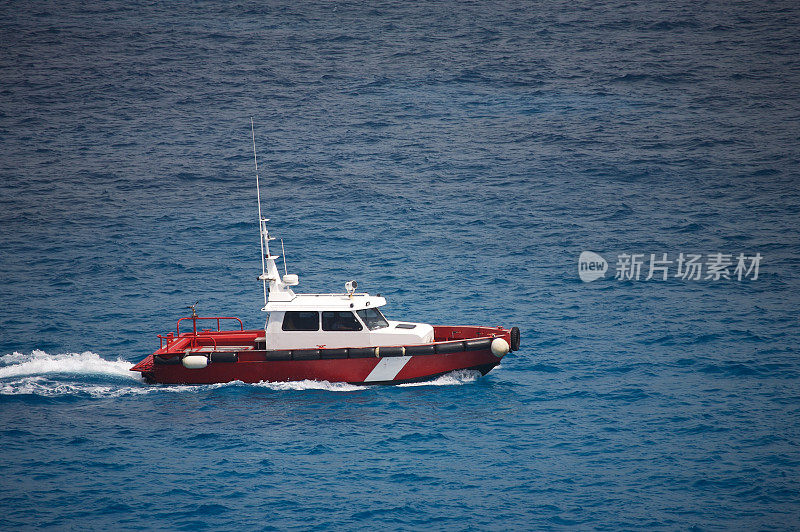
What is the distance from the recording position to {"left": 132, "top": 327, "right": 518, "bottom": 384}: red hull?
79.8 ft

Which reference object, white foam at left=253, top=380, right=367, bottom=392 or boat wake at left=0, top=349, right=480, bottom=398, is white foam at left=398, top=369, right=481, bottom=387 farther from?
white foam at left=253, top=380, right=367, bottom=392

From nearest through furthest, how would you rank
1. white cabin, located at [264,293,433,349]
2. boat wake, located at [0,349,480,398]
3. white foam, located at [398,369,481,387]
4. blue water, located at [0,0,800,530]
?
1. blue water, located at [0,0,800,530]
2. boat wake, located at [0,349,480,398]
3. white cabin, located at [264,293,433,349]
4. white foam, located at [398,369,481,387]

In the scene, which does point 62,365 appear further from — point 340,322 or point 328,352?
point 340,322

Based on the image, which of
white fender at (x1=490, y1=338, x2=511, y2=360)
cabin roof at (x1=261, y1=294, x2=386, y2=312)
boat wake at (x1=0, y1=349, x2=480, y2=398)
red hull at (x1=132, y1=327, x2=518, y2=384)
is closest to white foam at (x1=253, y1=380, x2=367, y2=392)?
boat wake at (x1=0, y1=349, x2=480, y2=398)

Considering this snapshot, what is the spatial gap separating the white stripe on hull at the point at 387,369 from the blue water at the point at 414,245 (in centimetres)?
48

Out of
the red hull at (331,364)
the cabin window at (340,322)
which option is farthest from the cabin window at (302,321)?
the red hull at (331,364)

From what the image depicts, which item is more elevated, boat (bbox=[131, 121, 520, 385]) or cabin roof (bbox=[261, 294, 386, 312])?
cabin roof (bbox=[261, 294, 386, 312])

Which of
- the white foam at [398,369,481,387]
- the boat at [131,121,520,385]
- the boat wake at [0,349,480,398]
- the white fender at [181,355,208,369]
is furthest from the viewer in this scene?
the white foam at [398,369,481,387]

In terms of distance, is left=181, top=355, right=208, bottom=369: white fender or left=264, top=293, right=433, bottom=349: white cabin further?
left=264, top=293, right=433, bottom=349: white cabin

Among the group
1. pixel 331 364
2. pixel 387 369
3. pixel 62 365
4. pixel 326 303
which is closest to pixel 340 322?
pixel 326 303

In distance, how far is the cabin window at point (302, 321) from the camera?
81.0 ft

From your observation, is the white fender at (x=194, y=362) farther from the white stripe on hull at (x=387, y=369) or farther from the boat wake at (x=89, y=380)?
the white stripe on hull at (x=387, y=369)

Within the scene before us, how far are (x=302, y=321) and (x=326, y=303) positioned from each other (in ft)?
3.00

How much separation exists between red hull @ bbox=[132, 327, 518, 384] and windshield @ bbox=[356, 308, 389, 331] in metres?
1.06
